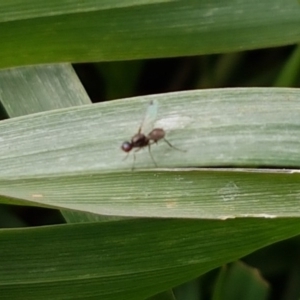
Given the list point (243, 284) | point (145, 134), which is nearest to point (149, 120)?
point (145, 134)

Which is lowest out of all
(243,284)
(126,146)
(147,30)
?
(243,284)

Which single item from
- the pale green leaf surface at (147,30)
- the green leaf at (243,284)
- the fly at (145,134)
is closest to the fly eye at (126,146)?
the fly at (145,134)

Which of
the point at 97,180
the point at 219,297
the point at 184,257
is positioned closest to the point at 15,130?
the point at 97,180

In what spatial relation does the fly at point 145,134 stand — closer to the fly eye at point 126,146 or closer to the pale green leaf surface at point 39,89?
the fly eye at point 126,146

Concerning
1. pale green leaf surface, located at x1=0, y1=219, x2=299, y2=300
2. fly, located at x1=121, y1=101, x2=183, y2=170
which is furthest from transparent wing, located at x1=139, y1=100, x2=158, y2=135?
pale green leaf surface, located at x1=0, y1=219, x2=299, y2=300

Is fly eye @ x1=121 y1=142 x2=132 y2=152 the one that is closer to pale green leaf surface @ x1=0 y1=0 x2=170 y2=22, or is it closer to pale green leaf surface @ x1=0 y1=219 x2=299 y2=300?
pale green leaf surface @ x1=0 y1=219 x2=299 y2=300

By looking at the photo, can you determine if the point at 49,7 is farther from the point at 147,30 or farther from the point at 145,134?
the point at 145,134
